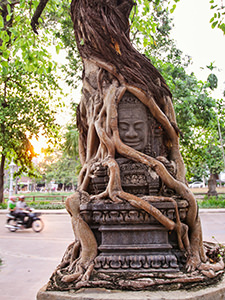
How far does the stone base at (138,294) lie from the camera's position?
1989mm

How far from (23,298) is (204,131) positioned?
393 inches

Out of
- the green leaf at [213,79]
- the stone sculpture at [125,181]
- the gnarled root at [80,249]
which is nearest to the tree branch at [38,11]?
the stone sculpture at [125,181]

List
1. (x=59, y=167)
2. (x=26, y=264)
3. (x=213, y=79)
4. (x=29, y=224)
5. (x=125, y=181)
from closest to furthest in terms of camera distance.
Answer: (x=125, y=181) < (x=26, y=264) < (x=29, y=224) < (x=213, y=79) < (x=59, y=167)

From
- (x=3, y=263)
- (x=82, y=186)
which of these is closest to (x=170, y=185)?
(x=82, y=186)

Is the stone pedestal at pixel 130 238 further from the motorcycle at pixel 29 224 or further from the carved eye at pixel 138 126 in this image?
the motorcycle at pixel 29 224

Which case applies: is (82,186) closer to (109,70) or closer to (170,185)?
(170,185)

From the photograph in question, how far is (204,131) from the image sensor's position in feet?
36.4

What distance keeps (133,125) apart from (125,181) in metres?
0.67

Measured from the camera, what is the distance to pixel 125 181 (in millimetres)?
2686

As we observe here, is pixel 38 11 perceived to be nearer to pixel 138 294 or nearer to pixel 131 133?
pixel 131 133

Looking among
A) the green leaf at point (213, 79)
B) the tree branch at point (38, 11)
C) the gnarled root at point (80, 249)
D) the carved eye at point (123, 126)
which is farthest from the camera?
the green leaf at point (213, 79)

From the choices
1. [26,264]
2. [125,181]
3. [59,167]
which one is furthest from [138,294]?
[59,167]

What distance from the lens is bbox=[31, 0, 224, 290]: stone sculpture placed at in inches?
95.0

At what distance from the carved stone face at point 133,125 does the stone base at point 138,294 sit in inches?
56.3
